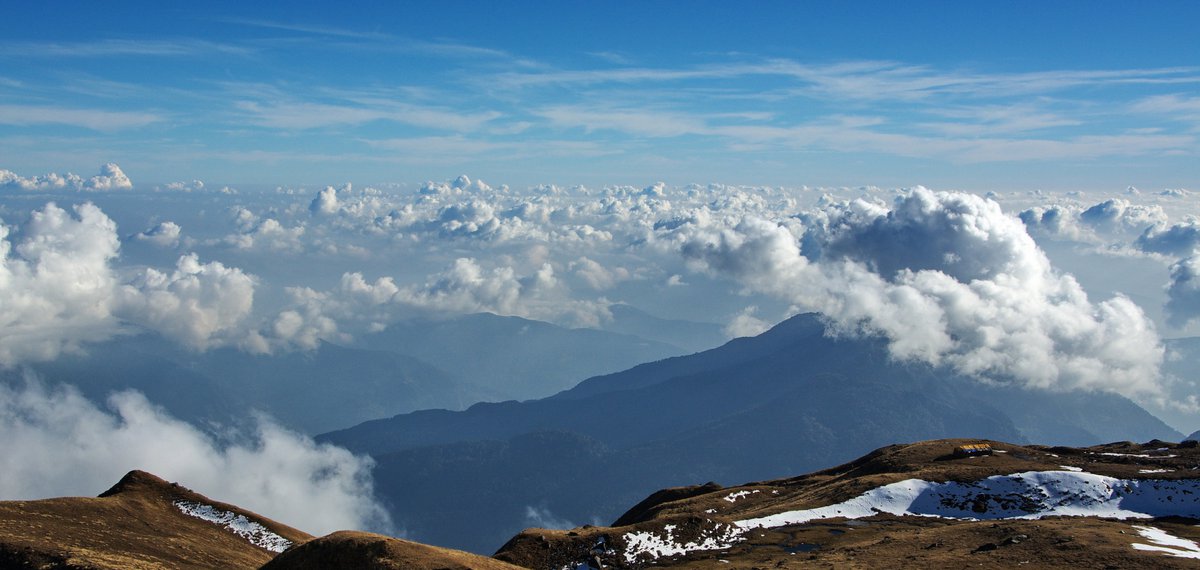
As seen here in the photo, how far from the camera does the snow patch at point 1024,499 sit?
82.0 meters

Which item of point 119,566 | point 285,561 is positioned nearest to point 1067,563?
point 285,561

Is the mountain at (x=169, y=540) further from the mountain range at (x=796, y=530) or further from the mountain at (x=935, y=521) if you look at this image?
the mountain at (x=935, y=521)

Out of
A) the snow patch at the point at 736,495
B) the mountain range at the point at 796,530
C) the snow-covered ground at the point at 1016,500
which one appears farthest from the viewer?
the snow patch at the point at 736,495

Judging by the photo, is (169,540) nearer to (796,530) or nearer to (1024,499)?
(796,530)

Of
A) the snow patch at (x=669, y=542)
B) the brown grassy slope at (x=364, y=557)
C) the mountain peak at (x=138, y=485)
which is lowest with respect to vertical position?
the snow patch at (x=669, y=542)

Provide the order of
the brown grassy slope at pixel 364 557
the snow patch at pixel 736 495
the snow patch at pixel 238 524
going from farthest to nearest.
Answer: the snow patch at pixel 736 495 < the snow patch at pixel 238 524 < the brown grassy slope at pixel 364 557

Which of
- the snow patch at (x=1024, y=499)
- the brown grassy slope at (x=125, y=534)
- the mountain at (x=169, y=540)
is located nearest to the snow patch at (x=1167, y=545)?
the snow patch at (x=1024, y=499)

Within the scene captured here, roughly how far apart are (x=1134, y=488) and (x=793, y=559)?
5049 centimetres

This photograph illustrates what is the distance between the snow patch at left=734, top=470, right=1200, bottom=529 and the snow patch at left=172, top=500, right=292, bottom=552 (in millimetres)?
50906

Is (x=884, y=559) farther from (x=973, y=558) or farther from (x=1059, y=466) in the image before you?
(x=1059, y=466)

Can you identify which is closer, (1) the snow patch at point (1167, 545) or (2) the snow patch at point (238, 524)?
(1) the snow patch at point (1167, 545)

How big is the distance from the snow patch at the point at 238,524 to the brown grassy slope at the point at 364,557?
2952 cm

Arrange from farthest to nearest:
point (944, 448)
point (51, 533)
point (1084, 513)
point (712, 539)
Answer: point (944, 448)
point (1084, 513)
point (712, 539)
point (51, 533)

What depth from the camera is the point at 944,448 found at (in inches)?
4619
